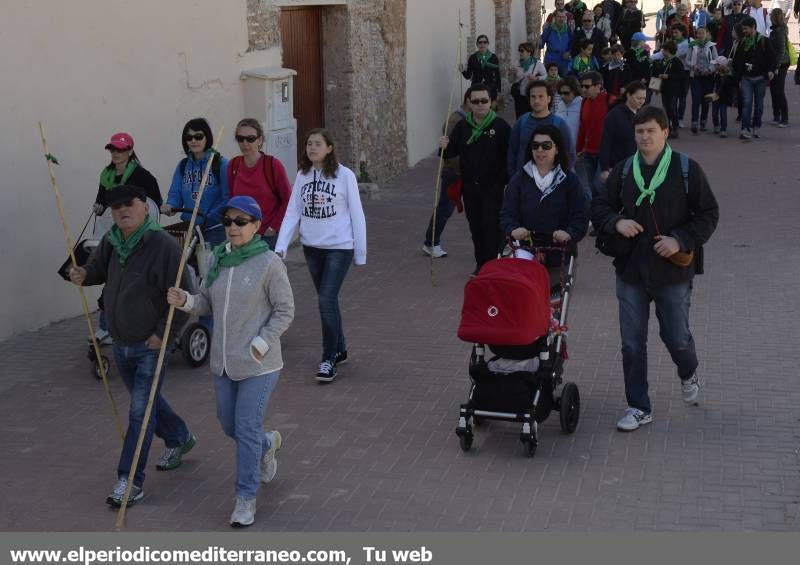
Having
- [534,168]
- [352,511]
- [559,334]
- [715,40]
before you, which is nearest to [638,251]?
[559,334]

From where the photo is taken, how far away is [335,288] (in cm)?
920

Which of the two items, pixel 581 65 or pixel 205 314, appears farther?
pixel 581 65

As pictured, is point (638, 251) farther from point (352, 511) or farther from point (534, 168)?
point (352, 511)

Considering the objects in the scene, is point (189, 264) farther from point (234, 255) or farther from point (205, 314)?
point (234, 255)

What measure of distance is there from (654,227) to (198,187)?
376 centimetres

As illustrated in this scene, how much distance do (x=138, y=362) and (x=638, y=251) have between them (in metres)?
3.03

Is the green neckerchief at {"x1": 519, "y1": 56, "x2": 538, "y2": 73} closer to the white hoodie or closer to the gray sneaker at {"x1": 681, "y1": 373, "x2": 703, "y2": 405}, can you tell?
the white hoodie

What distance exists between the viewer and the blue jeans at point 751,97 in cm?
2109

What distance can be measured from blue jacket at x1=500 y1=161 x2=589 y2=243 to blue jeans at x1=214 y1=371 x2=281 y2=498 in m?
2.80

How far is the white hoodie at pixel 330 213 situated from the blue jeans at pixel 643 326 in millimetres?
2102

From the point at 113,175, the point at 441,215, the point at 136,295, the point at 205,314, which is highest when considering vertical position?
the point at 113,175

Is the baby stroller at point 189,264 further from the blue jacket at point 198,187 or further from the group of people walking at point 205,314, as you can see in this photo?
the group of people walking at point 205,314

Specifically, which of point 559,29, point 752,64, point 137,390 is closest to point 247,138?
point 137,390

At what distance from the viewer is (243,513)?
6680 millimetres
